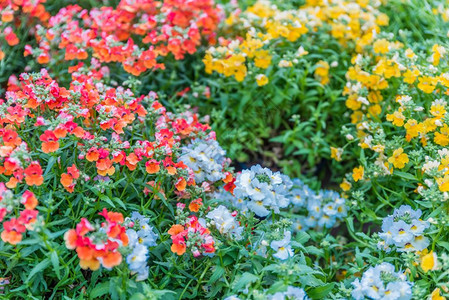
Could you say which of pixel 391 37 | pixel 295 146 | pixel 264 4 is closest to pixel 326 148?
pixel 295 146

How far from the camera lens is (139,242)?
285 centimetres

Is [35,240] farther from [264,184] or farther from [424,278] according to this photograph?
[424,278]

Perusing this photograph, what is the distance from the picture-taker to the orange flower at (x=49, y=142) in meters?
2.84

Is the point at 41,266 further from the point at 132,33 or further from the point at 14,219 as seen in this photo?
the point at 132,33

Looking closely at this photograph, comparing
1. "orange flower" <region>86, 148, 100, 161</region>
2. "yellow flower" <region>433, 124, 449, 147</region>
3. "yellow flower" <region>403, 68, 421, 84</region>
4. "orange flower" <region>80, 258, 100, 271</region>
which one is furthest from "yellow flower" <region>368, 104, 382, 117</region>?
"orange flower" <region>80, 258, 100, 271</region>

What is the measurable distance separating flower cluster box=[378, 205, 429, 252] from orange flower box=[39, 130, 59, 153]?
1.92 m

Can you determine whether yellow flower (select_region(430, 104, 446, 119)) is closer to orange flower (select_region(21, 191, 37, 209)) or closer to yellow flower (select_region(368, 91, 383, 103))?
yellow flower (select_region(368, 91, 383, 103))

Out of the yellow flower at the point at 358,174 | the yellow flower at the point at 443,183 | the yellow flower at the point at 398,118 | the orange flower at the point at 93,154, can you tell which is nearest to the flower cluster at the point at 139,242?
the orange flower at the point at 93,154

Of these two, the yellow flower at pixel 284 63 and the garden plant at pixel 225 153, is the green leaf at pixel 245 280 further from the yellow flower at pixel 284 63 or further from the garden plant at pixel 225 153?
the yellow flower at pixel 284 63

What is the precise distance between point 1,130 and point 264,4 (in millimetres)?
2624

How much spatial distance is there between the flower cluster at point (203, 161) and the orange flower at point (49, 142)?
83 centimetres

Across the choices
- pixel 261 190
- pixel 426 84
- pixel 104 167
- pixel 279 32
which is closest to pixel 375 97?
pixel 426 84

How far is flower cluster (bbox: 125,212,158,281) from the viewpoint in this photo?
2615 mm

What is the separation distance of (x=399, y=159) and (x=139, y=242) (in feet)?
5.66
